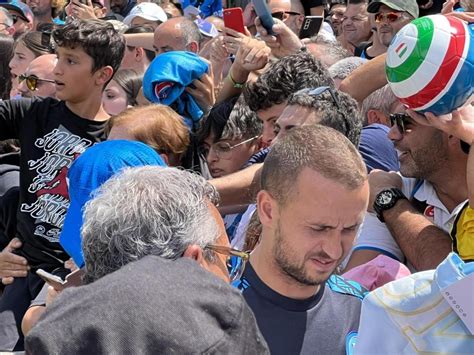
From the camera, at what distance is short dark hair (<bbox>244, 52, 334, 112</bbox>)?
3891 mm

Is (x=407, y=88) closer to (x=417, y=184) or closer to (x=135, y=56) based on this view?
(x=417, y=184)

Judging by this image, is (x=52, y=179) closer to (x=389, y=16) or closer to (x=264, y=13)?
(x=264, y=13)

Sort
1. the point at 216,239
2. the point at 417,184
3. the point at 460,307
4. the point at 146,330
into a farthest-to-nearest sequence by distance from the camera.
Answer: the point at 417,184 < the point at 216,239 < the point at 460,307 < the point at 146,330

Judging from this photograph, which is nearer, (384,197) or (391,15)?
(384,197)

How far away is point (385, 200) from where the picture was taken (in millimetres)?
3441

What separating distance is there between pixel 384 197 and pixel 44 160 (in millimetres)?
1852

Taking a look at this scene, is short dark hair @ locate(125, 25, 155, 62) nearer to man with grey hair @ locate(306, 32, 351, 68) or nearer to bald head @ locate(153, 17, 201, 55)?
bald head @ locate(153, 17, 201, 55)

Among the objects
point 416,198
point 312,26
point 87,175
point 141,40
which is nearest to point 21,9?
point 141,40

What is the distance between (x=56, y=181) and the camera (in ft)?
14.4

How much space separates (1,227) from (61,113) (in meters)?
0.74

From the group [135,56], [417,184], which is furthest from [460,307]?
Result: [135,56]

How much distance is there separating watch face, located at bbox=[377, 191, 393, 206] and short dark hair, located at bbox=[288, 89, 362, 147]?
229mm

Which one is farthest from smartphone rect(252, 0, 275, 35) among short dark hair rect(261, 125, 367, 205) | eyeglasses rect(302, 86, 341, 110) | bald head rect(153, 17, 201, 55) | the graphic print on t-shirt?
short dark hair rect(261, 125, 367, 205)

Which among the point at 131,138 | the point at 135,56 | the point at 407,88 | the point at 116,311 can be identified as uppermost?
the point at 116,311
